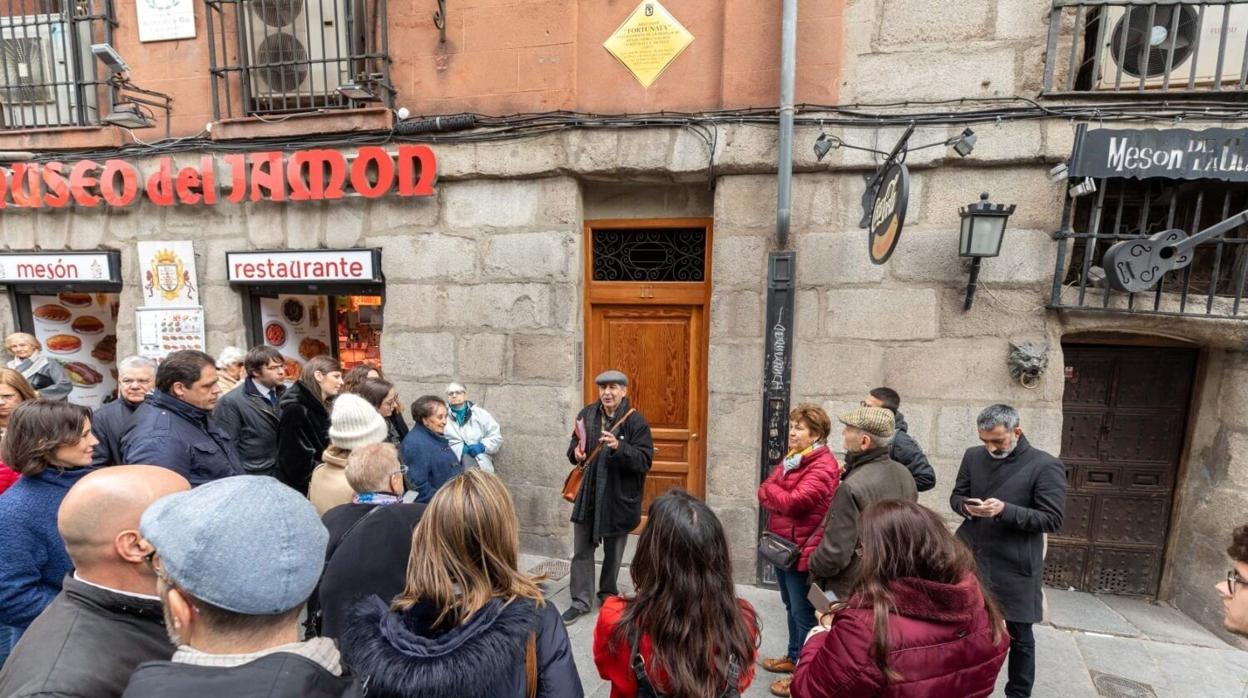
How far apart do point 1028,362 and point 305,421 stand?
17.4 feet

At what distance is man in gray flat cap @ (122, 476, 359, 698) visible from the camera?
114 centimetres

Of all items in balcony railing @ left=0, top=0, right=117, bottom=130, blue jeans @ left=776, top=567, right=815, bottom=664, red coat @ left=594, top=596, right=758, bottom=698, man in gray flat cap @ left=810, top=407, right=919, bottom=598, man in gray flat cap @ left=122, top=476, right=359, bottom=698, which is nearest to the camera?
man in gray flat cap @ left=122, top=476, right=359, bottom=698

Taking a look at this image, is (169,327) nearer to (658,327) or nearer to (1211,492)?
(658,327)

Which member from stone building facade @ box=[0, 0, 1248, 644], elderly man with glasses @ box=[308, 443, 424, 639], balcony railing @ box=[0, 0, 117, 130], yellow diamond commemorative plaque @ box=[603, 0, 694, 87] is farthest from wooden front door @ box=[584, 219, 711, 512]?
→ balcony railing @ box=[0, 0, 117, 130]

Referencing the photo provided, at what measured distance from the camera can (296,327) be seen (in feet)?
20.3

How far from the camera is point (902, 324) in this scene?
443 cm

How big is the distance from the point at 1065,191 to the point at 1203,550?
116 inches

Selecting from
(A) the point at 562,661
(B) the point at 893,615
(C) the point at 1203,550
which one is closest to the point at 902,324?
(C) the point at 1203,550

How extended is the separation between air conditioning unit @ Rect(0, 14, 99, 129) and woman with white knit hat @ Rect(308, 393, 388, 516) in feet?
18.9

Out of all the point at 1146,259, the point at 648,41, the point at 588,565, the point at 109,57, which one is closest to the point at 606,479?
the point at 588,565

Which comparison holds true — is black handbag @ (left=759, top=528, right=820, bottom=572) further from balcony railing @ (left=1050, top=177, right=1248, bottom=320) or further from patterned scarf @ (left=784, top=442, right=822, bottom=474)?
balcony railing @ (left=1050, top=177, right=1248, bottom=320)

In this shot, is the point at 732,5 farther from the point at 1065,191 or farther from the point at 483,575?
the point at 483,575

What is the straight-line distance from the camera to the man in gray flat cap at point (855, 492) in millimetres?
2803

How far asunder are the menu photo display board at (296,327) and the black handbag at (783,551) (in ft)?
17.4
